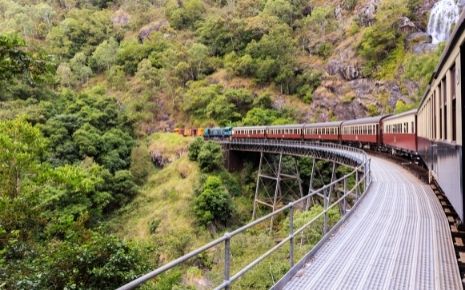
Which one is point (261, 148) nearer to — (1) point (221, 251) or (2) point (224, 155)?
(2) point (224, 155)

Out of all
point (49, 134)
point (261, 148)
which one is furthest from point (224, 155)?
point (49, 134)

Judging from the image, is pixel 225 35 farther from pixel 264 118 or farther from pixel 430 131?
pixel 430 131

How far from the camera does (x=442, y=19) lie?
1722 inches

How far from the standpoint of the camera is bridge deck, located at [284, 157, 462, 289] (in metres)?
4.61

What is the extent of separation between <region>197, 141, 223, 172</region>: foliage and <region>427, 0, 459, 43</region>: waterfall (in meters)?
28.2

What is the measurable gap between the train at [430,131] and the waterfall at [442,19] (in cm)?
2238

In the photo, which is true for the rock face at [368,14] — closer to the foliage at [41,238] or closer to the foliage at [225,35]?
the foliage at [225,35]

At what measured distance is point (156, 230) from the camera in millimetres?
28359

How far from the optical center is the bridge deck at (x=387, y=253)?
4.61 metres

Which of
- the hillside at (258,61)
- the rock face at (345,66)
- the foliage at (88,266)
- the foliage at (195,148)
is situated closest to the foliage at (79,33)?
the hillside at (258,61)

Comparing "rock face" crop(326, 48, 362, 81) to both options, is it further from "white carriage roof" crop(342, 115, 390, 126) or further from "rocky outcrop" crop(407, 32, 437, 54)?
"white carriage roof" crop(342, 115, 390, 126)

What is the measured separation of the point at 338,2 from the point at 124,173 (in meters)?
49.4

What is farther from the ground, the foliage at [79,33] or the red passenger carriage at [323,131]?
the foliage at [79,33]

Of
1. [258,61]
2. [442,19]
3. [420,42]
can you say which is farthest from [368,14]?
[258,61]
